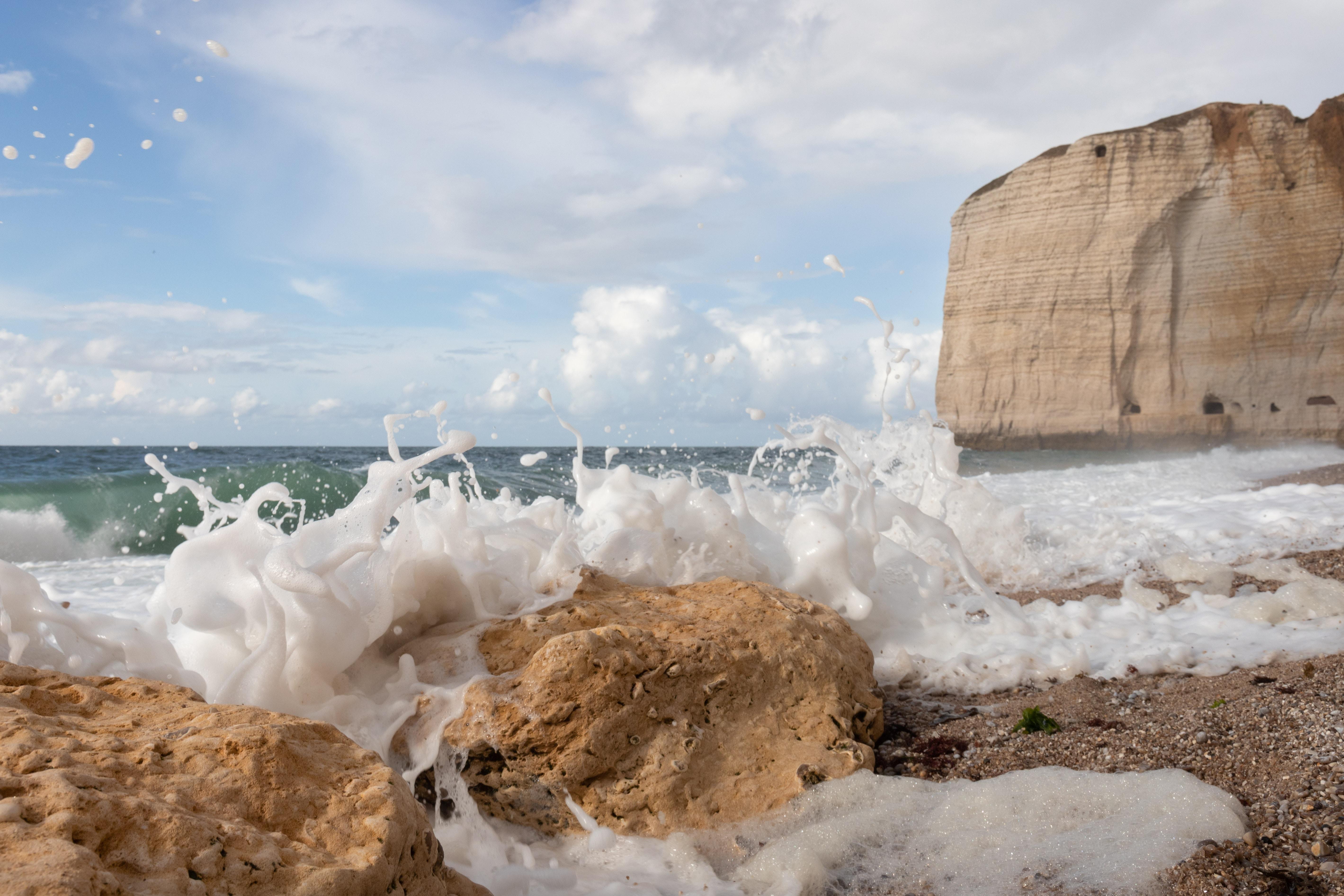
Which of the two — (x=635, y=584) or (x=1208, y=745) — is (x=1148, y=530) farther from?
(x=635, y=584)

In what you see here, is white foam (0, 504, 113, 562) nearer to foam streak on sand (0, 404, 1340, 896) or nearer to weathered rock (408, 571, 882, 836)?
foam streak on sand (0, 404, 1340, 896)

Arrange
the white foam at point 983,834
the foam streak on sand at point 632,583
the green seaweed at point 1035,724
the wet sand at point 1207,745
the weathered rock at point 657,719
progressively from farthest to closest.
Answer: the green seaweed at point 1035,724 < the weathered rock at point 657,719 < the foam streak on sand at point 632,583 < the white foam at point 983,834 < the wet sand at point 1207,745

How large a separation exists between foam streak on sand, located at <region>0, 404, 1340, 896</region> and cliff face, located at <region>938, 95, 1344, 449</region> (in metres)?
18.5

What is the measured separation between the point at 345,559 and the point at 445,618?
52 centimetres

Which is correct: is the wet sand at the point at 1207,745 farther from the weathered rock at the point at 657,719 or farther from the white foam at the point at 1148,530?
the white foam at the point at 1148,530

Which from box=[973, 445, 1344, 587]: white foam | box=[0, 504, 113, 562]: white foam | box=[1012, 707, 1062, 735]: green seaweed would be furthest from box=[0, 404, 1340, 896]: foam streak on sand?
box=[0, 504, 113, 562]: white foam

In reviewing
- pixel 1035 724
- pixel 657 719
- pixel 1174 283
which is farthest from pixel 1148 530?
pixel 1174 283

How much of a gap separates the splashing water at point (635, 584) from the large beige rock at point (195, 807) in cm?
48

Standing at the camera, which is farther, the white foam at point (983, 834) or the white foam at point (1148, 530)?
the white foam at point (1148, 530)

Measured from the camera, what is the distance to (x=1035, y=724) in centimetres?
269

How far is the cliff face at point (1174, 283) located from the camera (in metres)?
19.2

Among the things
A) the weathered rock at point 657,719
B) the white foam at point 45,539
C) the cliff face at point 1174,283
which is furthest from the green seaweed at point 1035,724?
the cliff face at point 1174,283

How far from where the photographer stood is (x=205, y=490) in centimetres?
312

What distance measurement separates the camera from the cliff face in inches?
756
